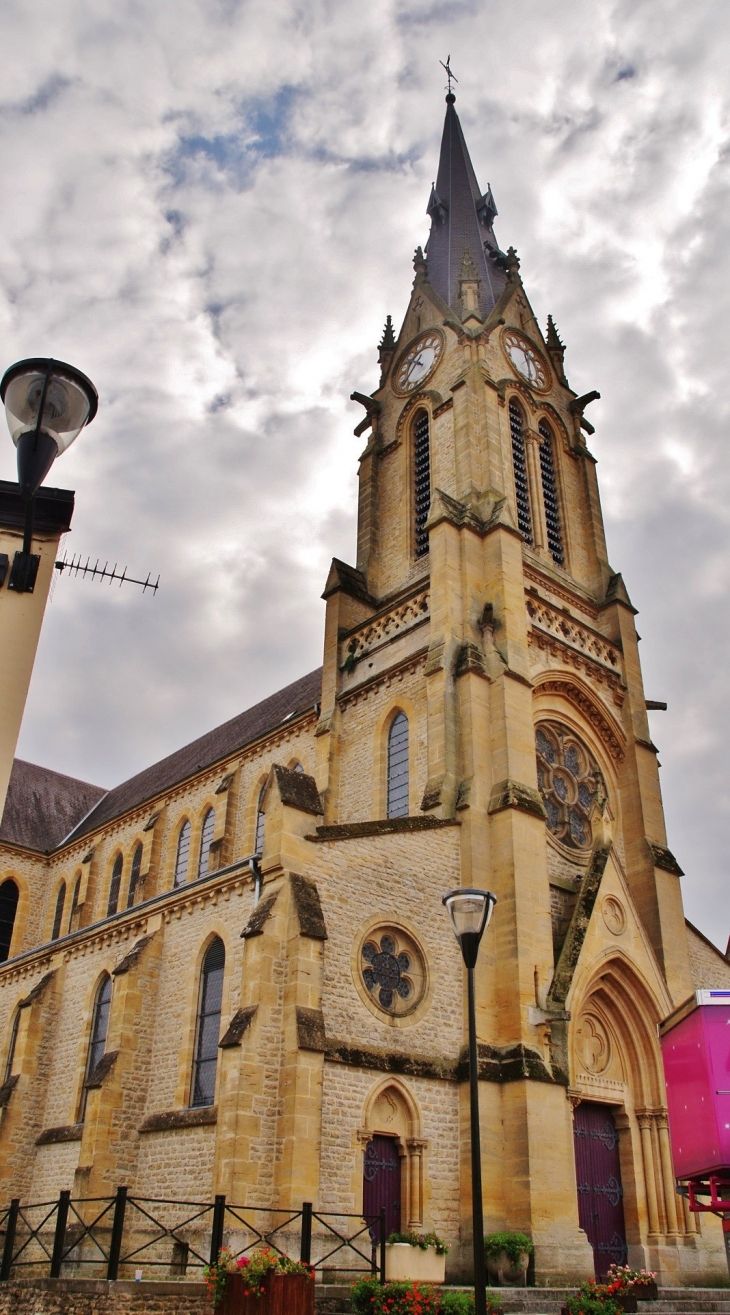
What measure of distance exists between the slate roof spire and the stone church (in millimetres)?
1493

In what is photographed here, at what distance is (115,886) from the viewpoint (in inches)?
1396

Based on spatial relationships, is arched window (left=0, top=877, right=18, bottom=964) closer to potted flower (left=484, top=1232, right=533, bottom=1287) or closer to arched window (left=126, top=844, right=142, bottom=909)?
arched window (left=126, top=844, right=142, bottom=909)

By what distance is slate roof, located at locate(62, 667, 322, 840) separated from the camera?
3197 cm

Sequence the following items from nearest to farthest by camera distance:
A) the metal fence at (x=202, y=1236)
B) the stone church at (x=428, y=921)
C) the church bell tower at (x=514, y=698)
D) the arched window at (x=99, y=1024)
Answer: the metal fence at (x=202, y=1236) < the stone church at (x=428, y=921) < the church bell tower at (x=514, y=698) < the arched window at (x=99, y=1024)

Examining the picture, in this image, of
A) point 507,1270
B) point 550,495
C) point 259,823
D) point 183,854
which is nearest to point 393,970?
point 507,1270

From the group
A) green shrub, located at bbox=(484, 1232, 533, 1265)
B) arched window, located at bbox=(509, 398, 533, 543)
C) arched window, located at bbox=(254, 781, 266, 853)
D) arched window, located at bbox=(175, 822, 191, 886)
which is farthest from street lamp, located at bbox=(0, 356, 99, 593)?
arched window, located at bbox=(175, 822, 191, 886)

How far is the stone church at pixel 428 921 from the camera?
16781 millimetres

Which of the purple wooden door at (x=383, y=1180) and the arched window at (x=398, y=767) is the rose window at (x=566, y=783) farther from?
the purple wooden door at (x=383, y=1180)

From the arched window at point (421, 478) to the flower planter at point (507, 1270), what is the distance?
56.9 feet

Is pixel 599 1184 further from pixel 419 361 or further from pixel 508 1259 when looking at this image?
pixel 419 361

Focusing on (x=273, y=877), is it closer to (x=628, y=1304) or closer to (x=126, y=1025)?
(x=126, y=1025)

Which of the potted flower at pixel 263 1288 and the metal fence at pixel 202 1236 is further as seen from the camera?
the metal fence at pixel 202 1236

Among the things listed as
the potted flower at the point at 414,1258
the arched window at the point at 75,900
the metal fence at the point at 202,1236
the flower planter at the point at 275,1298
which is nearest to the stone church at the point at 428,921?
the metal fence at the point at 202,1236

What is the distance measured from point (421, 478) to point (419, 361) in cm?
465
